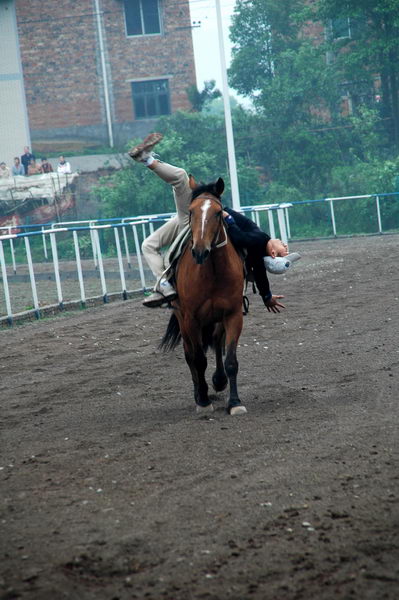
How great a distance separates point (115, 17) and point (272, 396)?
38906 mm

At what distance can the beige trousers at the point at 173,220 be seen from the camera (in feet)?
28.0

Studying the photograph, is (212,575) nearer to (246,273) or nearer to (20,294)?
(246,273)

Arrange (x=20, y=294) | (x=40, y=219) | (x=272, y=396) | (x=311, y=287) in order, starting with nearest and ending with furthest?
(x=272, y=396) < (x=311, y=287) < (x=20, y=294) < (x=40, y=219)

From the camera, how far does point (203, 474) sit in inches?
239

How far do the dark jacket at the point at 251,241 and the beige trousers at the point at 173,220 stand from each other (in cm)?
42

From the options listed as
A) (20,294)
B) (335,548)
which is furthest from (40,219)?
(335,548)

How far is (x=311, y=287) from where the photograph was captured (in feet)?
55.8

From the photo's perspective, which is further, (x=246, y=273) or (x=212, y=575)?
(x=246, y=273)

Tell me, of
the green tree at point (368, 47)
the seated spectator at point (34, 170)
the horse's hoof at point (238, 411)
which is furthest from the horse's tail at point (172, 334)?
the green tree at point (368, 47)

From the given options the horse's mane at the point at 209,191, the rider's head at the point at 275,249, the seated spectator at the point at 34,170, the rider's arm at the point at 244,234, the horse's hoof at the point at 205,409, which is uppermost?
the seated spectator at the point at 34,170

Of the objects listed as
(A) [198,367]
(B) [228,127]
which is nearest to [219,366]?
(A) [198,367]

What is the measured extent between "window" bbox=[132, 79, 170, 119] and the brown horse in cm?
3732

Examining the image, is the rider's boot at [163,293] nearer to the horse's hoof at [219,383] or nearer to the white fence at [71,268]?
the horse's hoof at [219,383]

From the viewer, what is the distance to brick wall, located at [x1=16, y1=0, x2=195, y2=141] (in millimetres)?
44281
